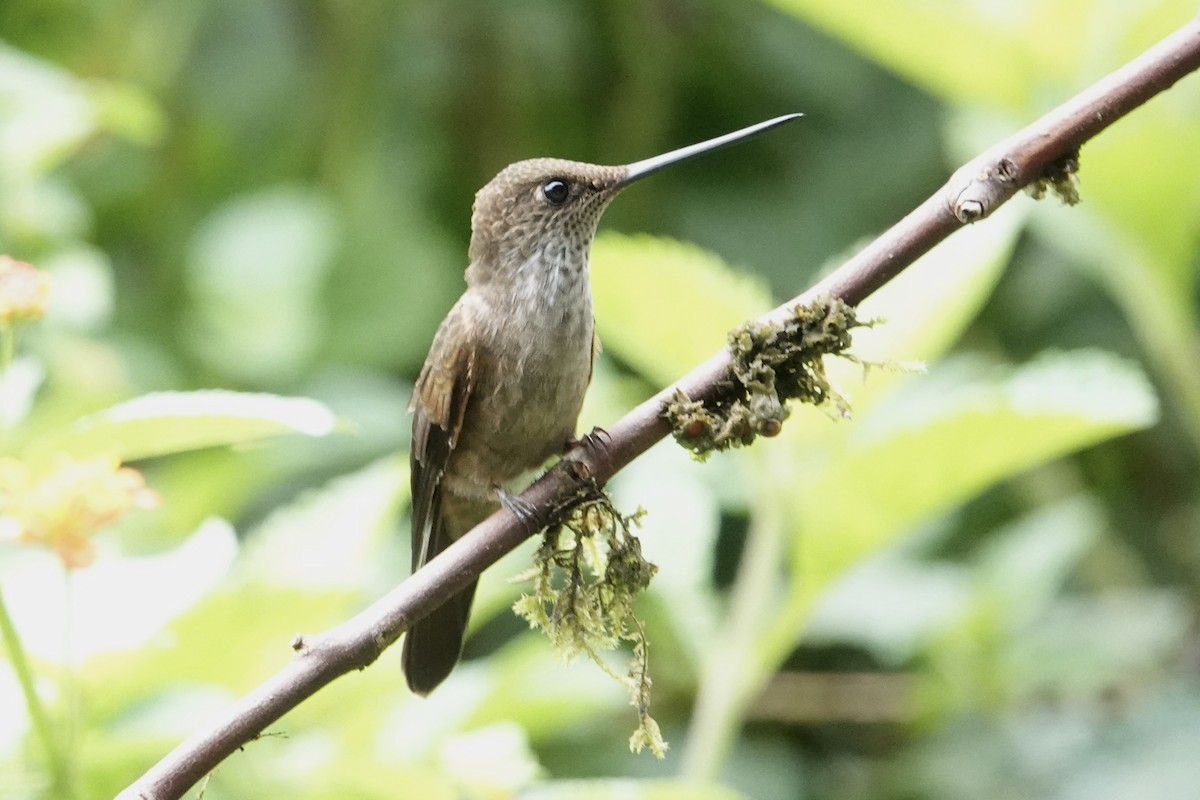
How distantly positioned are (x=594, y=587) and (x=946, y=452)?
21.4 inches

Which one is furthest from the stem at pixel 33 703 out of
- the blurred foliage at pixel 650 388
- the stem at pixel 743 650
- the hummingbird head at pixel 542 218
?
the hummingbird head at pixel 542 218

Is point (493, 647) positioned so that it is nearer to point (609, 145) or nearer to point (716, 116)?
point (609, 145)

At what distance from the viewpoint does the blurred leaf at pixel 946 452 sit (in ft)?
6.00

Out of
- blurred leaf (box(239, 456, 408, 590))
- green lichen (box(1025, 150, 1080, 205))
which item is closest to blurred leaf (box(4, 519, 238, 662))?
blurred leaf (box(239, 456, 408, 590))

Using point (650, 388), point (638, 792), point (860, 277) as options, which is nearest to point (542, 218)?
point (638, 792)

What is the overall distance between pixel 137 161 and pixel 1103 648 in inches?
113

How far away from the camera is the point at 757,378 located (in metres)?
1.35

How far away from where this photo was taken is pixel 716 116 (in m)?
4.39

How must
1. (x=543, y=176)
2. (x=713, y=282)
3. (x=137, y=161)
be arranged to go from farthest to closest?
(x=137, y=161) → (x=543, y=176) → (x=713, y=282)

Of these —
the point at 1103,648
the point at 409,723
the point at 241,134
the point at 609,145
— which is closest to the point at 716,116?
the point at 609,145

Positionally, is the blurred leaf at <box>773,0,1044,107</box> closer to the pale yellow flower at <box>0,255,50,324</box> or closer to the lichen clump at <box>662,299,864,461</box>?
the lichen clump at <box>662,299,864,461</box>

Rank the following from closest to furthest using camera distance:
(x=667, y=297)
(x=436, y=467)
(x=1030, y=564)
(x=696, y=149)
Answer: (x=696, y=149)
(x=667, y=297)
(x=436, y=467)
(x=1030, y=564)

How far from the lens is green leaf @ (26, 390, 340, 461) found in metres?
1.36

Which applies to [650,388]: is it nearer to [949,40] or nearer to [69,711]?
[949,40]
